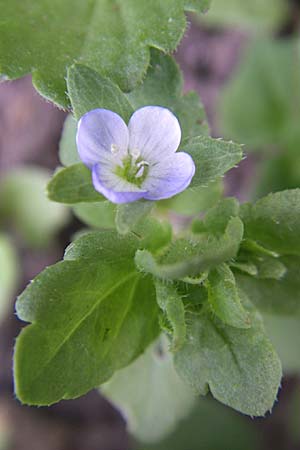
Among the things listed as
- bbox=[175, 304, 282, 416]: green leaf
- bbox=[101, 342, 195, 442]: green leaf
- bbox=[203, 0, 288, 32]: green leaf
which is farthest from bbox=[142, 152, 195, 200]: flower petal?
bbox=[203, 0, 288, 32]: green leaf

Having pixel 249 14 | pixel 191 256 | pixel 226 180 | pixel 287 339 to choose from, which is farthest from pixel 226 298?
pixel 249 14

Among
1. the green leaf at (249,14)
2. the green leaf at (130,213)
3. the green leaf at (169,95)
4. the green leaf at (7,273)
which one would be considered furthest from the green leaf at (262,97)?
the green leaf at (130,213)

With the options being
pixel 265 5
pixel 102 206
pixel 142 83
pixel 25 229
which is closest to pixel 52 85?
pixel 142 83

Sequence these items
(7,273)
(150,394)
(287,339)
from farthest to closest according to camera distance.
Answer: (7,273) < (287,339) < (150,394)

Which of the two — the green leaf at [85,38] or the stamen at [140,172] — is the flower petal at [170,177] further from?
the green leaf at [85,38]

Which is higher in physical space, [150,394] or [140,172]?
[140,172]

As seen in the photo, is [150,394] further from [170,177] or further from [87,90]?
[87,90]

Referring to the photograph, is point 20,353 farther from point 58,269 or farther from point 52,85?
point 52,85
